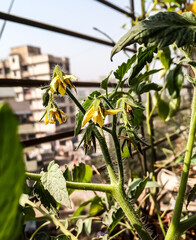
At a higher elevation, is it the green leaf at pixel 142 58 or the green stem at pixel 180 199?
the green leaf at pixel 142 58

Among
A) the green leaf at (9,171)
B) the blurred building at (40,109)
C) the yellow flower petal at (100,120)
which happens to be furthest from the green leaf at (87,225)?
the green leaf at (9,171)

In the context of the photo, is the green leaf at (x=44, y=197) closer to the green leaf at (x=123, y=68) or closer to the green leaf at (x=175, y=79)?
the green leaf at (x=123, y=68)

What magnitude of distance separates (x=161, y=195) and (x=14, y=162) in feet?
2.57

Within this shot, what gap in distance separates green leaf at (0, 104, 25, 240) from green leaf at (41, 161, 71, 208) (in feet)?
0.53

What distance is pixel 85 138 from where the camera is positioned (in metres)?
0.33

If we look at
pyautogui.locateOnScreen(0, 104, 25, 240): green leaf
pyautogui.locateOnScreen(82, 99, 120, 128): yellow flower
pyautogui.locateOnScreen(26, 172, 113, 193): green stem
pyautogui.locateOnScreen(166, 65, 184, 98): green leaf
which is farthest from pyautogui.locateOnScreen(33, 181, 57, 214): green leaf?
pyautogui.locateOnScreen(166, 65, 184, 98): green leaf

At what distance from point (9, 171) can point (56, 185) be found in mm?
198

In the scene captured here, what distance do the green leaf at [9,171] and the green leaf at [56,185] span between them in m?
0.16

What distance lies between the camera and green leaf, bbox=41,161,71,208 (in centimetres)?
26

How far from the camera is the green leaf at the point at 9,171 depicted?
0.27 feet

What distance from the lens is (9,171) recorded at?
0.09 m

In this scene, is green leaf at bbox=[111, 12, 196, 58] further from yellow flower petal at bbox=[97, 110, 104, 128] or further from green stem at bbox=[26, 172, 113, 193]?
green stem at bbox=[26, 172, 113, 193]

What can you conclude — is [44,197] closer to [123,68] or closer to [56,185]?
[56,185]

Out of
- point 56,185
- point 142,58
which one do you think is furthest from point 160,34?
point 56,185
